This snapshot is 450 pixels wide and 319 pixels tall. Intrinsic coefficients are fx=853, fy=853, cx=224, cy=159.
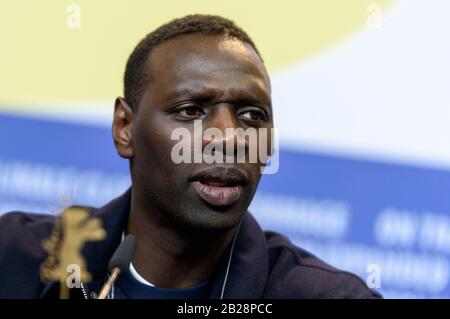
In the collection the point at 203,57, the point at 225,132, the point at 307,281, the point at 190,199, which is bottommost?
the point at 307,281

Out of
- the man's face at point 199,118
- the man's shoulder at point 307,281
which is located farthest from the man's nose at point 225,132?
the man's shoulder at point 307,281

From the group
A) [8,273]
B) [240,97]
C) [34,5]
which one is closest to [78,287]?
[8,273]

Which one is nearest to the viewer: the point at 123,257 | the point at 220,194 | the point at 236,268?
the point at 123,257

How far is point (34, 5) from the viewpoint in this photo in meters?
2.14

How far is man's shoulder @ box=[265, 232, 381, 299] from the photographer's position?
1688 mm

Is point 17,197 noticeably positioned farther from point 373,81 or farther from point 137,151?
point 373,81

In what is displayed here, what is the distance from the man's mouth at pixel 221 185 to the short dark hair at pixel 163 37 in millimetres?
279

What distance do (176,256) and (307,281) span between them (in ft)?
0.88

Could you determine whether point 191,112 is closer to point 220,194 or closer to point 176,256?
point 220,194

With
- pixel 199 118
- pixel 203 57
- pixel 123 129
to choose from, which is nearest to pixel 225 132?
pixel 199 118

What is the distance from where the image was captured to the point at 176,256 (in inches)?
67.4

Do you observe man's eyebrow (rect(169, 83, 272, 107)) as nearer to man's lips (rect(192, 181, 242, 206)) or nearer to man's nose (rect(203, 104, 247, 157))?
man's nose (rect(203, 104, 247, 157))

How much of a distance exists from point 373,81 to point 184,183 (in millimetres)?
807

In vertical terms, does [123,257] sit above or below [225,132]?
below
